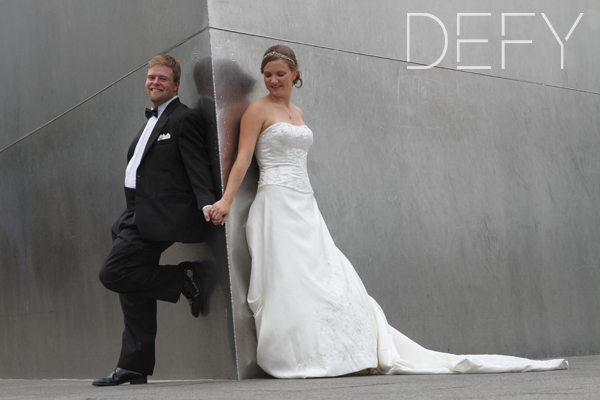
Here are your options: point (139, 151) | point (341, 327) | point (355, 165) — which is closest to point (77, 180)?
point (139, 151)

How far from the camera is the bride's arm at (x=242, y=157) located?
3881mm

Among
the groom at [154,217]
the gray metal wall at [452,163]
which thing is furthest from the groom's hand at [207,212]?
the gray metal wall at [452,163]

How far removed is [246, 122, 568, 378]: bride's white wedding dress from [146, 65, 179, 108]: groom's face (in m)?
0.61

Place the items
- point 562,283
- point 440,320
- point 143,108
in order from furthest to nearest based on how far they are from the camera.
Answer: point 562,283 < point 440,320 < point 143,108

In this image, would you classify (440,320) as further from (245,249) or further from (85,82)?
(85,82)

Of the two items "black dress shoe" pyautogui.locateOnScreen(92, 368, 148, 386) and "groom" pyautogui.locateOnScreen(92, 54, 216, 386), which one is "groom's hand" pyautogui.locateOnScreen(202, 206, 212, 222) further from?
"black dress shoe" pyautogui.locateOnScreen(92, 368, 148, 386)

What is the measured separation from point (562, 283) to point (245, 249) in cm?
323

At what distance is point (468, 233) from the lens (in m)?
5.49

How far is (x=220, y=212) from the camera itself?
3.86 meters

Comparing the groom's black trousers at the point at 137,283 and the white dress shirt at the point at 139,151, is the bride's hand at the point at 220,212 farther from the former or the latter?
the white dress shirt at the point at 139,151

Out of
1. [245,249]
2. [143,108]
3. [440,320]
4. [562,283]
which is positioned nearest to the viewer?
[245,249]

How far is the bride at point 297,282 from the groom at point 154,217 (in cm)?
23

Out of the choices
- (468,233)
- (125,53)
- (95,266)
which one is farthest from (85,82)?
(468,233)

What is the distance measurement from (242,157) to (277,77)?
0.54 metres
